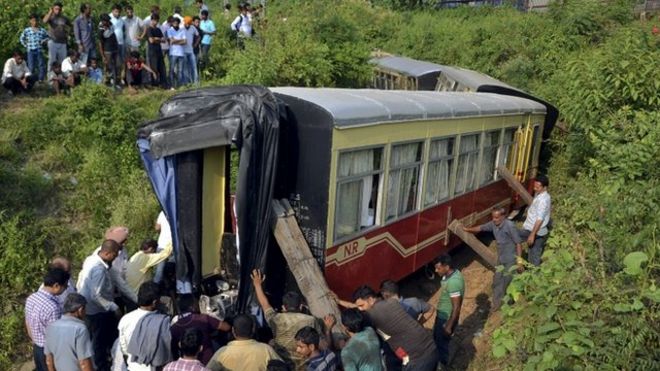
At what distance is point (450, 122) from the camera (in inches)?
357

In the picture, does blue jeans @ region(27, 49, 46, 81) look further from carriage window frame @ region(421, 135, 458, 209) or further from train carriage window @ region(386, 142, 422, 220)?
carriage window frame @ region(421, 135, 458, 209)

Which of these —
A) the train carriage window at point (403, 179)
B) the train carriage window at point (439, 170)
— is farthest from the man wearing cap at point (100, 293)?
the train carriage window at point (439, 170)

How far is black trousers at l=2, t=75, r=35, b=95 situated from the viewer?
11.1 meters

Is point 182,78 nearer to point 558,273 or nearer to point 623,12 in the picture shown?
point 558,273

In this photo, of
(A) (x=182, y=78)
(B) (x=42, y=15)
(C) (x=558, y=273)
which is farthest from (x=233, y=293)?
(B) (x=42, y=15)

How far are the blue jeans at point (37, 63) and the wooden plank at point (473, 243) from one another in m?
8.41

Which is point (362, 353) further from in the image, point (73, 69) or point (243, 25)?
point (243, 25)

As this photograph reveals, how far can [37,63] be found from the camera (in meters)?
11.9

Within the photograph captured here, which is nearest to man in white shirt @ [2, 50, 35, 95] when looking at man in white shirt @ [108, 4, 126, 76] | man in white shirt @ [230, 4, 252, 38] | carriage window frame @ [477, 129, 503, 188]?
man in white shirt @ [108, 4, 126, 76]

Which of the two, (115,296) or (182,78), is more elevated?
(182,78)

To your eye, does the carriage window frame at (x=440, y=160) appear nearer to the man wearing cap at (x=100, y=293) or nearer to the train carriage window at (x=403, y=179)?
the train carriage window at (x=403, y=179)

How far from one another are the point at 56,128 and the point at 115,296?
4606mm

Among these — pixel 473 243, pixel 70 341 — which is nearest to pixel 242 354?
pixel 70 341

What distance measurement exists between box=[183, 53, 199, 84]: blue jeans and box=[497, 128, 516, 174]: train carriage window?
6618mm
